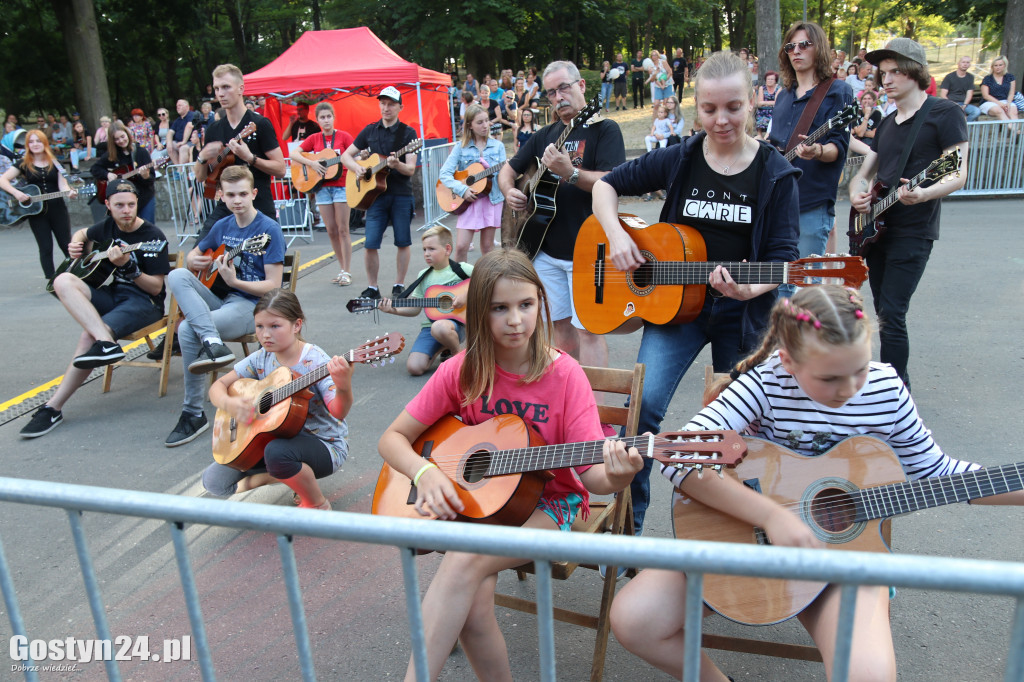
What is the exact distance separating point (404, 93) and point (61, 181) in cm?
712

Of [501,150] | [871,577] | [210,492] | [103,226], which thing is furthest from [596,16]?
[871,577]

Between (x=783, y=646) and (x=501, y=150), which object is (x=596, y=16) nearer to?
(x=501, y=150)

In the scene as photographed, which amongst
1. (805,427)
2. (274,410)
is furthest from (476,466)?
(274,410)

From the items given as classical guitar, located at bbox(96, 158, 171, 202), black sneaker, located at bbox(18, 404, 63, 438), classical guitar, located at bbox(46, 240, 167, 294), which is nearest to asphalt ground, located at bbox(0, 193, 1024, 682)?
black sneaker, located at bbox(18, 404, 63, 438)

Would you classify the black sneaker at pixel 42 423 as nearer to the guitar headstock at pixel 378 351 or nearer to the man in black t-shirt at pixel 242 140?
the man in black t-shirt at pixel 242 140

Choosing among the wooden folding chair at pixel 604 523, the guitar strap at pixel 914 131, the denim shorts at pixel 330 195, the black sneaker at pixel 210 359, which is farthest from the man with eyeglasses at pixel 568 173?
the denim shorts at pixel 330 195

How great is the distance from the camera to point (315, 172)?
374 inches

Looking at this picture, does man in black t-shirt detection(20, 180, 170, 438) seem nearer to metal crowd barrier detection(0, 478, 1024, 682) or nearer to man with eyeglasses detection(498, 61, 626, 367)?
man with eyeglasses detection(498, 61, 626, 367)

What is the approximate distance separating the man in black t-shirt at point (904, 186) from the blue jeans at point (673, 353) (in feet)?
4.89

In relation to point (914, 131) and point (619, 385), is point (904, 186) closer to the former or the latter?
point (914, 131)

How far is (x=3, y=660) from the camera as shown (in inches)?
113

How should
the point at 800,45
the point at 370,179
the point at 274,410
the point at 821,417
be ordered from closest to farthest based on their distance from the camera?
the point at 821,417 < the point at 274,410 < the point at 800,45 < the point at 370,179

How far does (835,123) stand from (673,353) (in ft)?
8.14

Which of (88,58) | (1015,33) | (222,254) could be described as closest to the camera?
(222,254)
